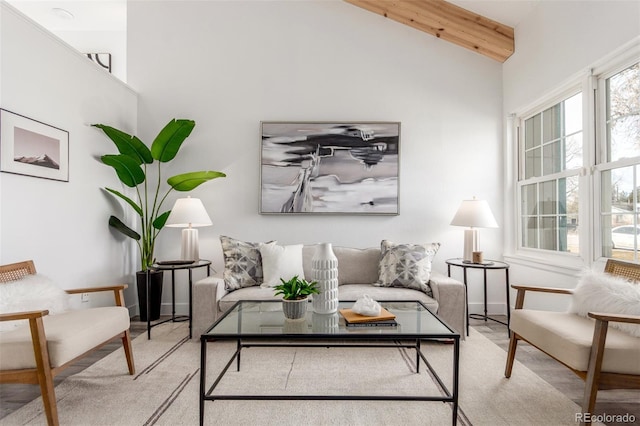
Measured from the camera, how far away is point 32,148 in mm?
2660

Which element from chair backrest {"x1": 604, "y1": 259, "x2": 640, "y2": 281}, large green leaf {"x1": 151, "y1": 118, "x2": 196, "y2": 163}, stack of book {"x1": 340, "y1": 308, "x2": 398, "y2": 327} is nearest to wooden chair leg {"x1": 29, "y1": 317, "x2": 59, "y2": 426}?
stack of book {"x1": 340, "y1": 308, "x2": 398, "y2": 327}

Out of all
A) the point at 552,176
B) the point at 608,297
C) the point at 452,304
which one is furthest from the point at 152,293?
the point at 552,176

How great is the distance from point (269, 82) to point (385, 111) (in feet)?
4.26

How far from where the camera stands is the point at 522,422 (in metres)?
1.86

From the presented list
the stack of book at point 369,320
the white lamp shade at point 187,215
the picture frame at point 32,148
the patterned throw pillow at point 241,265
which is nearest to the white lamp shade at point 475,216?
the stack of book at point 369,320

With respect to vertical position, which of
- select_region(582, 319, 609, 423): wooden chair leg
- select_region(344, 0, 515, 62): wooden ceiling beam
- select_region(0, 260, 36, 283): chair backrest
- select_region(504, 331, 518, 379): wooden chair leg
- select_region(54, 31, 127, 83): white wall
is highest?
select_region(54, 31, 127, 83): white wall

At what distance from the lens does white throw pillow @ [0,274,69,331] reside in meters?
1.99

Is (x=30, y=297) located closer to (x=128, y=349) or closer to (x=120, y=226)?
(x=128, y=349)

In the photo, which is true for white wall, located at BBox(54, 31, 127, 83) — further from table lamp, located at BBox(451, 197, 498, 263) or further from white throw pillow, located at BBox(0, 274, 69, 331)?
table lamp, located at BBox(451, 197, 498, 263)

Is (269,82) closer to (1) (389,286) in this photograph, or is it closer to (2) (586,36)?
(1) (389,286)

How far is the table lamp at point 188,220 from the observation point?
11.3 ft

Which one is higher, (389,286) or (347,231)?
(347,231)

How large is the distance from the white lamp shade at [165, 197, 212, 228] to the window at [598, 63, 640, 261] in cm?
328

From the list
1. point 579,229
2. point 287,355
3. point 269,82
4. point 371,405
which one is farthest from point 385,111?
point 371,405
